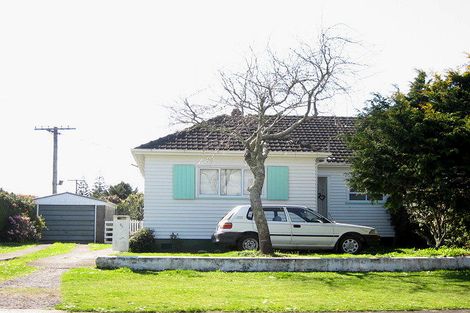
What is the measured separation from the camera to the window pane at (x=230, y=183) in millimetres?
22306

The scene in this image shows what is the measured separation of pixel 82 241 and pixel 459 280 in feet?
71.8

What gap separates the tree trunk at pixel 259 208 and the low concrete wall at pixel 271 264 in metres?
1.82

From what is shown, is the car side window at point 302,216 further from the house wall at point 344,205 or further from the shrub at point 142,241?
the house wall at point 344,205

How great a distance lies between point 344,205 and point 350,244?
528 cm

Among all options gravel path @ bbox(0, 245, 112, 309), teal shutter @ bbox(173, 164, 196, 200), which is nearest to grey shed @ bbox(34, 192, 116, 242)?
teal shutter @ bbox(173, 164, 196, 200)

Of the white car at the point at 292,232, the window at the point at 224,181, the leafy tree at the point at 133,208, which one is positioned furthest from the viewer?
the leafy tree at the point at 133,208

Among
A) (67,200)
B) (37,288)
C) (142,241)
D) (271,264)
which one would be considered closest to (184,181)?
(142,241)

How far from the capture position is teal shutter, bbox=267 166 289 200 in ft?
73.8

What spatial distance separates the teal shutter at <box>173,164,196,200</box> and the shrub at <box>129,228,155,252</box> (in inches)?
66.5

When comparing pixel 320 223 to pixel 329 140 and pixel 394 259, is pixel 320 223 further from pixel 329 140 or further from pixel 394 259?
pixel 329 140

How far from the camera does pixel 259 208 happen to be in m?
16.2

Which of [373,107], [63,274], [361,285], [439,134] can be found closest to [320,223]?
[373,107]

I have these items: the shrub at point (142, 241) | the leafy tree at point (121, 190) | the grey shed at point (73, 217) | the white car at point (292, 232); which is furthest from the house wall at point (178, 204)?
the leafy tree at point (121, 190)

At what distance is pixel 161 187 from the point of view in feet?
72.3
